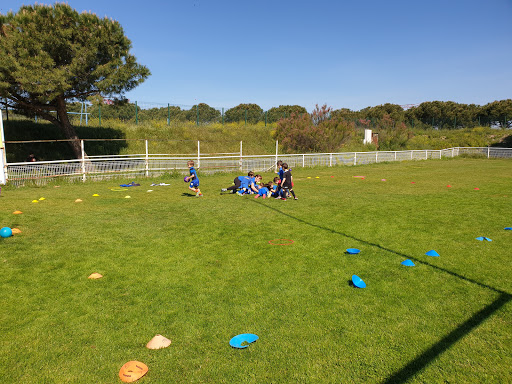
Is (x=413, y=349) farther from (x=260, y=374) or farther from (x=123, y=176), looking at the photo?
(x=123, y=176)

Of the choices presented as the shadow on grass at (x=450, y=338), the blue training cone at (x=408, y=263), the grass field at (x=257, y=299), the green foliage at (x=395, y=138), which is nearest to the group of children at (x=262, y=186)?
the grass field at (x=257, y=299)

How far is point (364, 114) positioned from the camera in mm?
70750

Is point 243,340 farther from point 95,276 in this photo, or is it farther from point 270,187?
point 270,187

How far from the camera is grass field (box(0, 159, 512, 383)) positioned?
2943 millimetres

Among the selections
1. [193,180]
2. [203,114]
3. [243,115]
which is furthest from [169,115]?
[193,180]

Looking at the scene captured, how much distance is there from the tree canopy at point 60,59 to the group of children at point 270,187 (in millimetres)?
11353

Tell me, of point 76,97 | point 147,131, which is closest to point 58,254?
point 76,97

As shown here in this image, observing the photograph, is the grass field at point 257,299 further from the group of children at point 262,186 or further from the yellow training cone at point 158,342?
the group of children at point 262,186

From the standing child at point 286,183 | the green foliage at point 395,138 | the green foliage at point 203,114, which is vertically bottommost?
the standing child at point 286,183

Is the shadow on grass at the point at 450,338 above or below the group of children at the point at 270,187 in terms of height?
below

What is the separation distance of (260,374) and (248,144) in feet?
103

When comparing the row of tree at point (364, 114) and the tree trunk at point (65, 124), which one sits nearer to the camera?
the tree trunk at point (65, 124)

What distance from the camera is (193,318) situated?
371cm

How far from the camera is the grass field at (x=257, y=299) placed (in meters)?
2.94
